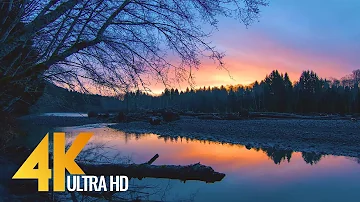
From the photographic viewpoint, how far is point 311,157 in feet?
41.9

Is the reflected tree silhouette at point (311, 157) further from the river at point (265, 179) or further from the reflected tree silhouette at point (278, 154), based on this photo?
the reflected tree silhouette at point (278, 154)

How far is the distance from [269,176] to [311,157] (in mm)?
4400

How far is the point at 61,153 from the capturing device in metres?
6.14

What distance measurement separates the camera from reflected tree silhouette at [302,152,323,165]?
469 inches

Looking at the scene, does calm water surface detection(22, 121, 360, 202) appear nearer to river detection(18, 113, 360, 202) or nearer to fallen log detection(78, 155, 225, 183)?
river detection(18, 113, 360, 202)

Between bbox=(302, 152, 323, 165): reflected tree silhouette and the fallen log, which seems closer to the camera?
the fallen log

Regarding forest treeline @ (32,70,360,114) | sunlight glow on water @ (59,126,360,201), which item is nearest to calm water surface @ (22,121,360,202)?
sunlight glow on water @ (59,126,360,201)

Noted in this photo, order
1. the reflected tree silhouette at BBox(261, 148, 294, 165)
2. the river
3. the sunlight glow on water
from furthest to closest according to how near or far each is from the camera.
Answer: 1. the reflected tree silhouette at BBox(261, 148, 294, 165)
2. the sunlight glow on water
3. the river

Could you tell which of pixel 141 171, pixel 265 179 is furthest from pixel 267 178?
pixel 141 171

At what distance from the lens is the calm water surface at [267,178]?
23.5ft

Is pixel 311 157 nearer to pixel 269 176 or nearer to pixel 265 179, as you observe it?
pixel 269 176

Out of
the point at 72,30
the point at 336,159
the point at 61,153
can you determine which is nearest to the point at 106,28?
the point at 72,30

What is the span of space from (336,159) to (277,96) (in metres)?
49.8

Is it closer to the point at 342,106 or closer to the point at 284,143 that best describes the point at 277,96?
the point at 342,106
